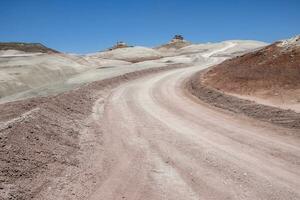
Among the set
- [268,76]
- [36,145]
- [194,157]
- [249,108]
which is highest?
[268,76]

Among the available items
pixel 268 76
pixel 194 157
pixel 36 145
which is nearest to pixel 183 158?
pixel 194 157

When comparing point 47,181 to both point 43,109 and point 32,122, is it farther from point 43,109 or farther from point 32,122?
point 43,109

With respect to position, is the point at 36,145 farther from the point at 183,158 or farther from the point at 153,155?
the point at 183,158

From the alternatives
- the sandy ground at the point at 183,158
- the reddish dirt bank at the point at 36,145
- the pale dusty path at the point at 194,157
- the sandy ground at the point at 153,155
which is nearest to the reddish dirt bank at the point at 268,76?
the sandy ground at the point at 153,155

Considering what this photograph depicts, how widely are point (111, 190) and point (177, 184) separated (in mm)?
1740

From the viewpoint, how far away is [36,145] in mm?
12523

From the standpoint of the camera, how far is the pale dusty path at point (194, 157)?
31.6 feet

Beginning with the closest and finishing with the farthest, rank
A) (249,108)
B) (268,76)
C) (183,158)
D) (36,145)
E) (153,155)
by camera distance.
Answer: (183,158) → (36,145) → (153,155) → (249,108) → (268,76)

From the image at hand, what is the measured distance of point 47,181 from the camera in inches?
399

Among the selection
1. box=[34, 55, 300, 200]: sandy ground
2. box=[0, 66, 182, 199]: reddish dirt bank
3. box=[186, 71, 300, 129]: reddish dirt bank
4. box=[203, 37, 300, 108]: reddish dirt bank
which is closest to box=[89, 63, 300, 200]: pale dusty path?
box=[34, 55, 300, 200]: sandy ground

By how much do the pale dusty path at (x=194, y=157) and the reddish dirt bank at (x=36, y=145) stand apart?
1385 millimetres

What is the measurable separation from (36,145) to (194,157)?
5201 mm

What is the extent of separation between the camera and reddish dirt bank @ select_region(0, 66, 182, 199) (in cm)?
969

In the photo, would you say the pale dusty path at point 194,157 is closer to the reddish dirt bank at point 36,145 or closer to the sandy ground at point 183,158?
the sandy ground at point 183,158
